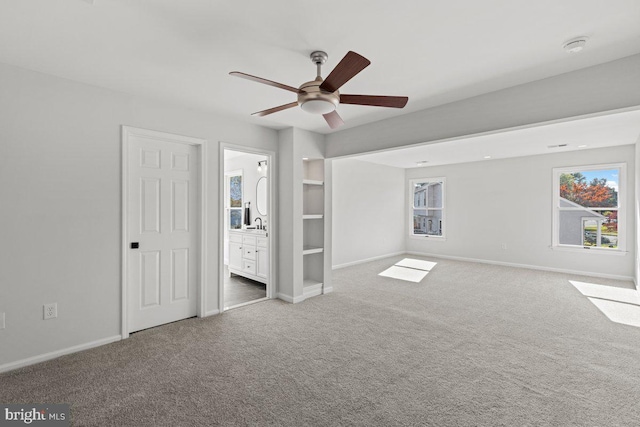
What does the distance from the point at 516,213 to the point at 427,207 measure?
2165mm

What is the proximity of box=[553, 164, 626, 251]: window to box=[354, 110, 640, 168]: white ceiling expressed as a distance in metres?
0.56

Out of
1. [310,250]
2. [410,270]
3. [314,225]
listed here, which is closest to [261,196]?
[314,225]

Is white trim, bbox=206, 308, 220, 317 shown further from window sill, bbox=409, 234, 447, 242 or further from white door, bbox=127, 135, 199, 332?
window sill, bbox=409, 234, 447, 242

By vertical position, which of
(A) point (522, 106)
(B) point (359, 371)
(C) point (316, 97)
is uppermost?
(A) point (522, 106)

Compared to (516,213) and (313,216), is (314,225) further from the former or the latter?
(516,213)

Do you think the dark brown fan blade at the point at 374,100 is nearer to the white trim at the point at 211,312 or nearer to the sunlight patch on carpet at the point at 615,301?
the white trim at the point at 211,312

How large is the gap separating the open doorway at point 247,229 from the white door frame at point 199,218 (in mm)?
540

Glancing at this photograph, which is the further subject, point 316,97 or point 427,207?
point 427,207

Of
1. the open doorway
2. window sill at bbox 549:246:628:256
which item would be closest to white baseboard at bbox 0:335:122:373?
the open doorway

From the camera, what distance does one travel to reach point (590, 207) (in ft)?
19.8

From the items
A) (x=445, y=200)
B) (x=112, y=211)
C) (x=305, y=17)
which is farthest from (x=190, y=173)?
(x=445, y=200)

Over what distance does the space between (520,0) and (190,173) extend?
3405 millimetres

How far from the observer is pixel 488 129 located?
3062 mm

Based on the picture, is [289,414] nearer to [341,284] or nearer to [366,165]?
[341,284]
